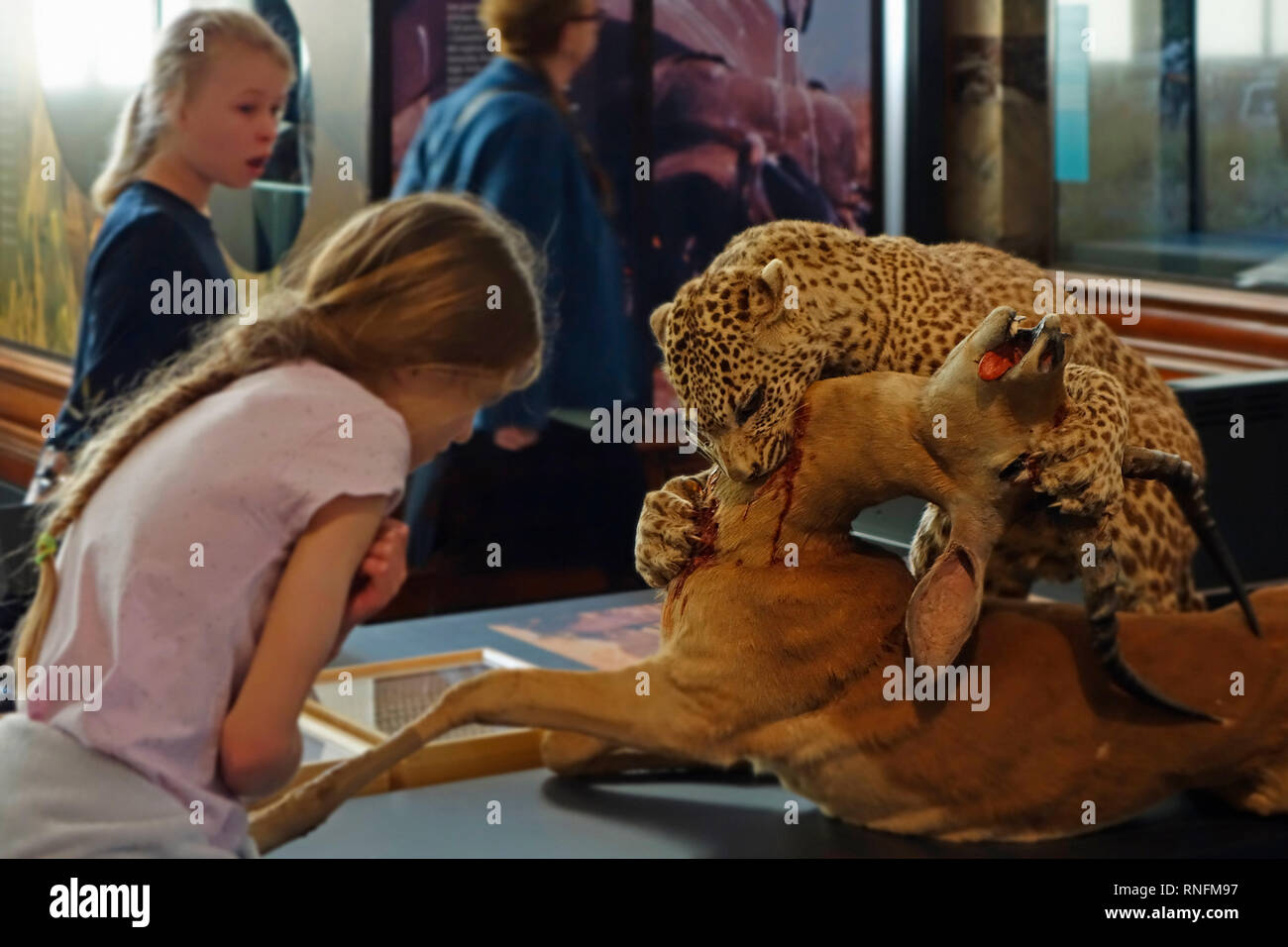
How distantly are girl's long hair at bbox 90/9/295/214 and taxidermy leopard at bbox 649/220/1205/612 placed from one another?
67.2 inches

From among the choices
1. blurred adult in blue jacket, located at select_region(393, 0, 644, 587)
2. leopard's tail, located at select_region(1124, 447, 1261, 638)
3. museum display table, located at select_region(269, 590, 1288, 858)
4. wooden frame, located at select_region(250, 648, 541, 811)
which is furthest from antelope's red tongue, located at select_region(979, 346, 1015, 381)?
blurred adult in blue jacket, located at select_region(393, 0, 644, 587)

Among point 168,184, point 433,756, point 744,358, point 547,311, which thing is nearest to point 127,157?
point 168,184

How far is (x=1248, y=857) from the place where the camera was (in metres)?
1.29

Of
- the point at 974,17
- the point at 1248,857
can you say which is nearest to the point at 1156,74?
the point at 974,17

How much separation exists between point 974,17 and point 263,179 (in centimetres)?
198

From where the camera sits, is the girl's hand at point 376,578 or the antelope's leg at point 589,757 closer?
the girl's hand at point 376,578

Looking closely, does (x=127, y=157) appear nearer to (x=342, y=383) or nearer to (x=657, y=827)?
(x=342, y=383)

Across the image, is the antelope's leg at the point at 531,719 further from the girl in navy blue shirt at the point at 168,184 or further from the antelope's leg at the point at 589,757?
the girl in navy blue shirt at the point at 168,184

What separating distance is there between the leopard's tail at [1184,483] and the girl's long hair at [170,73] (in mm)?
1962

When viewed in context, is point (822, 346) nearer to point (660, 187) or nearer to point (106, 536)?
point (106, 536)

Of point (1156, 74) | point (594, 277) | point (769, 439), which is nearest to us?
point (769, 439)

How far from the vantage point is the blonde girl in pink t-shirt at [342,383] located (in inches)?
51.8
